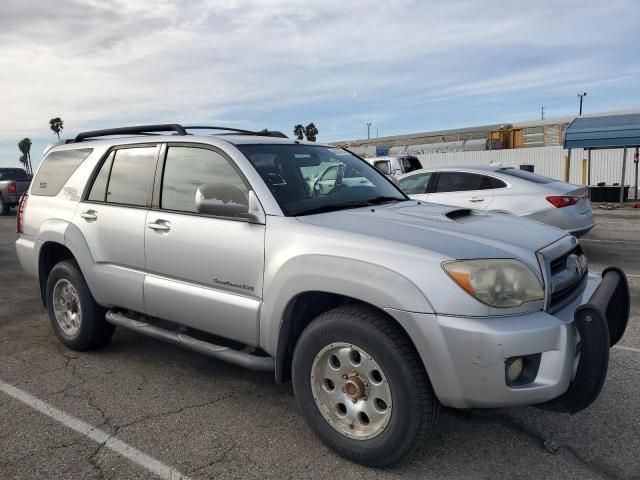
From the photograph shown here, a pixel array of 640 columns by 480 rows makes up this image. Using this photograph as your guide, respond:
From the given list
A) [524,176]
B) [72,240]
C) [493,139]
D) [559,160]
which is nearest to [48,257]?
[72,240]

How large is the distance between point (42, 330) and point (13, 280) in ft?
9.95

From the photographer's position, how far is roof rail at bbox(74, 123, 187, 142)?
4230 mm

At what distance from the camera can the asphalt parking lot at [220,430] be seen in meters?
2.96

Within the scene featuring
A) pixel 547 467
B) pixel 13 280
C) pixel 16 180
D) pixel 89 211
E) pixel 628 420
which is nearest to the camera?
pixel 547 467

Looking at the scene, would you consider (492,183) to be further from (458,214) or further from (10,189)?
(10,189)

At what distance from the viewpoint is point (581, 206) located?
8367 millimetres

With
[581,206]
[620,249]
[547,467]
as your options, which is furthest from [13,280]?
[620,249]

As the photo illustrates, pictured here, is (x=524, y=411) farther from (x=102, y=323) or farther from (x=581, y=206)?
(x=581, y=206)

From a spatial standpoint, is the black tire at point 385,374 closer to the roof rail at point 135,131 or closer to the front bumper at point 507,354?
the front bumper at point 507,354

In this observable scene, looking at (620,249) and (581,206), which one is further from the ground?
(581,206)

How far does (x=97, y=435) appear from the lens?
335cm

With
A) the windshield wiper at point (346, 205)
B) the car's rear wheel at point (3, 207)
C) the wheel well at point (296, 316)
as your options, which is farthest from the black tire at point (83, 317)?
the car's rear wheel at point (3, 207)

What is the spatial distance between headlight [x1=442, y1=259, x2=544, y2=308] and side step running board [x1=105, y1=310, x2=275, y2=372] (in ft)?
4.27

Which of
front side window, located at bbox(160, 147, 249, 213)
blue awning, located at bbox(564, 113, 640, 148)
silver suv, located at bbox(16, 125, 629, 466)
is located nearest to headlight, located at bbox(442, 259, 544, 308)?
silver suv, located at bbox(16, 125, 629, 466)
